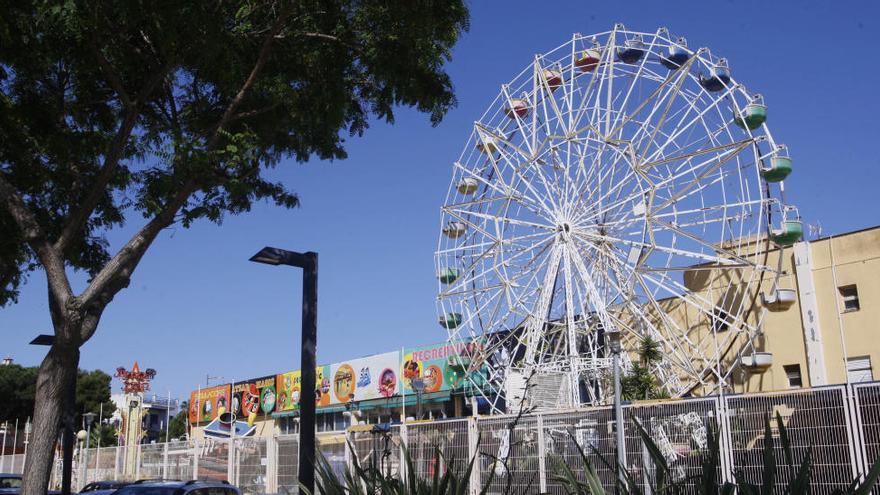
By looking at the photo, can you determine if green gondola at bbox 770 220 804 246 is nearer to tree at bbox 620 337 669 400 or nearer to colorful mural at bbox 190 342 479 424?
tree at bbox 620 337 669 400

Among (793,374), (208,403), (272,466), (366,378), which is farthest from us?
(208,403)

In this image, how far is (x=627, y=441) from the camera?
52.1 ft

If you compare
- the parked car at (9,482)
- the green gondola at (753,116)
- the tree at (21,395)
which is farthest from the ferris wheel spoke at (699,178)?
the tree at (21,395)

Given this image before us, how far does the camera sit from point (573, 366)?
28594 millimetres

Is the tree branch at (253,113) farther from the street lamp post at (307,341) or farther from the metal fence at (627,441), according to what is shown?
the metal fence at (627,441)

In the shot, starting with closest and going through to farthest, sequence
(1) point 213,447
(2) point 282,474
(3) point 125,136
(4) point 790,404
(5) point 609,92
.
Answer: (3) point 125,136 → (4) point 790,404 → (2) point 282,474 → (1) point 213,447 → (5) point 609,92

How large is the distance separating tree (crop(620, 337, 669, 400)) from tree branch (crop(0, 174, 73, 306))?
741 inches

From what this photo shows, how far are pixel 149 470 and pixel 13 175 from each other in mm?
19819

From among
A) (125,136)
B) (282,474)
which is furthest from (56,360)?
(282,474)

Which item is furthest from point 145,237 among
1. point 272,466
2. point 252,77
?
point 272,466

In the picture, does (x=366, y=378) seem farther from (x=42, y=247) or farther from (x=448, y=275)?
(x=42, y=247)

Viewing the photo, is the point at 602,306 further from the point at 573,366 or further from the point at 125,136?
the point at 125,136

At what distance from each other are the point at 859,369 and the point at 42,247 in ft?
76.2

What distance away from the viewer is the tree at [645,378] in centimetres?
2692
